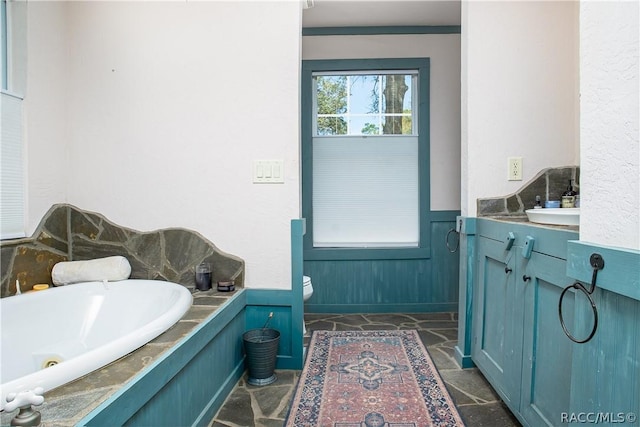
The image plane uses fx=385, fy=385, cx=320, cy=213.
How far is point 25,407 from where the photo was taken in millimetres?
812

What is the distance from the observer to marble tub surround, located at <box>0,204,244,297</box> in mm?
2199

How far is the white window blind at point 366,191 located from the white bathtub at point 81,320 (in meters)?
1.78

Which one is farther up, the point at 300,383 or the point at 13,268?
the point at 13,268

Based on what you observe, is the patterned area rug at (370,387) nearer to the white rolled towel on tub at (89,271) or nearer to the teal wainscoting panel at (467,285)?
the teal wainscoting panel at (467,285)

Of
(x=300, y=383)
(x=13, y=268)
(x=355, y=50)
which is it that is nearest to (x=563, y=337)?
(x=300, y=383)

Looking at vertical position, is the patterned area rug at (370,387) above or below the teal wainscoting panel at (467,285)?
below

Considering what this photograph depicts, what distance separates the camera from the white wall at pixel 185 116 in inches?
86.0

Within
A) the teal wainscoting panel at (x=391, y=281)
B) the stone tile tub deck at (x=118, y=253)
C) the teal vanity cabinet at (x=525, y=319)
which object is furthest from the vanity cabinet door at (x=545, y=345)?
the teal wainscoting panel at (x=391, y=281)

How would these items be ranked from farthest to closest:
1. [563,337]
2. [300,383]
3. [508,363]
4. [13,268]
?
[300,383] < [13,268] < [508,363] < [563,337]

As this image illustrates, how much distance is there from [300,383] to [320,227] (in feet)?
5.48

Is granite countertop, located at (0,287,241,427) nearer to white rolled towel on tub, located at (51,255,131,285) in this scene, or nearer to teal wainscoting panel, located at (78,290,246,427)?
teal wainscoting panel, located at (78,290,246,427)

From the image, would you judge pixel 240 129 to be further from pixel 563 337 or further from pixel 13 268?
pixel 563 337

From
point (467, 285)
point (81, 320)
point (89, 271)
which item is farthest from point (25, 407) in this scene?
point (467, 285)

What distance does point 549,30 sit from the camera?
2160mm
